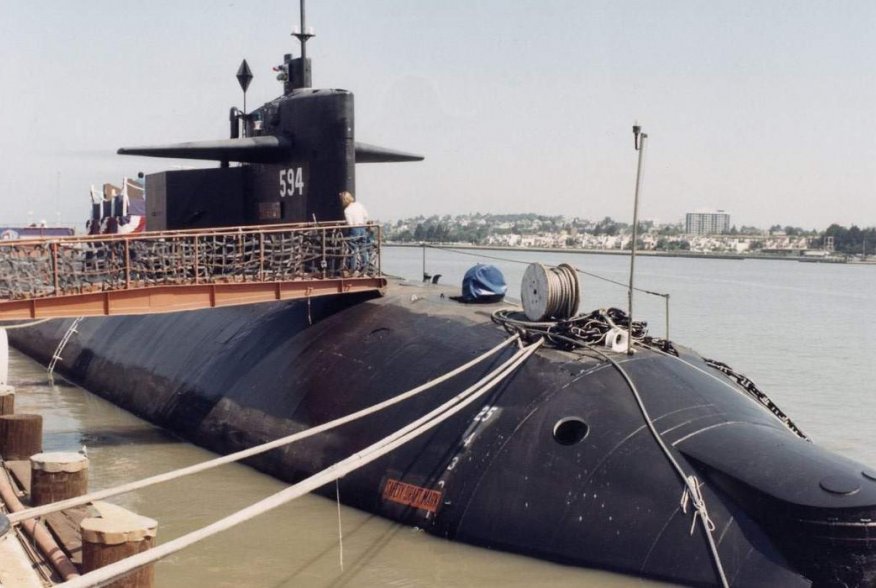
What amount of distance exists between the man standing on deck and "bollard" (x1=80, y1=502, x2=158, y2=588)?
6.90 m

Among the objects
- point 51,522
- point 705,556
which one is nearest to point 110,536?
point 51,522

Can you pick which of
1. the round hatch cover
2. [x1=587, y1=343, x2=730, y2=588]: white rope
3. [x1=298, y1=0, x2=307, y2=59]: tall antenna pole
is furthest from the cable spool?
[x1=298, y1=0, x2=307, y2=59]: tall antenna pole

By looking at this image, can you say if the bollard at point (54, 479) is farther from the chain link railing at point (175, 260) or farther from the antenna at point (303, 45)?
the antenna at point (303, 45)

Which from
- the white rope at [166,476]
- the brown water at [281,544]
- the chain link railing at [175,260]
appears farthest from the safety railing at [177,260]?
the white rope at [166,476]

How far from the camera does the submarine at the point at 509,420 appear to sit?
7.44m

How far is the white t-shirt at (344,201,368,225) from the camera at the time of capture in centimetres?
1354

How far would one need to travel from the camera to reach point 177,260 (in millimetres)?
13133

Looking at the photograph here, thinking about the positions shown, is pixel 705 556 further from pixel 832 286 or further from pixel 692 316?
pixel 832 286

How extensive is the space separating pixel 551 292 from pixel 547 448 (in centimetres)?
220

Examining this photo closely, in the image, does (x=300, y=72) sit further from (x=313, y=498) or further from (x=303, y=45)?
(x=313, y=498)

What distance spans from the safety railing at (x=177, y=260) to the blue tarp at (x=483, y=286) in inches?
59.6

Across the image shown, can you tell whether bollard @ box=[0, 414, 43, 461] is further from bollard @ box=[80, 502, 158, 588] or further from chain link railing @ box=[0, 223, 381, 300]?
bollard @ box=[80, 502, 158, 588]

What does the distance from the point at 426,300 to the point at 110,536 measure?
6.70 meters

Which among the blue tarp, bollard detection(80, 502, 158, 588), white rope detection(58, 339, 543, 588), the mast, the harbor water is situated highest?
the mast
